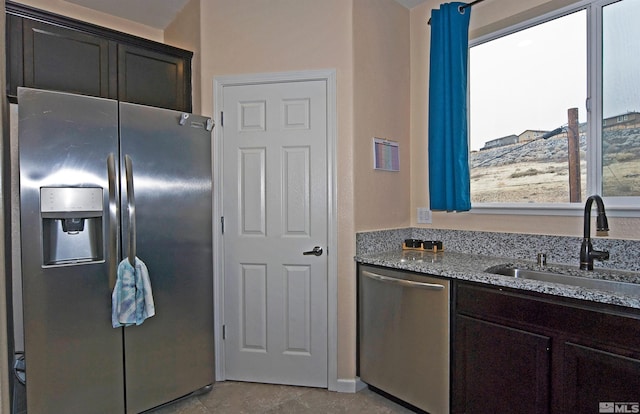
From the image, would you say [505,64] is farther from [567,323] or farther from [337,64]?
[567,323]

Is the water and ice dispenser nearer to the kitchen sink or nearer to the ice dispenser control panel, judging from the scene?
the ice dispenser control panel

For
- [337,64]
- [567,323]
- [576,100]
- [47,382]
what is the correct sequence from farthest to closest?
[337,64], [576,100], [47,382], [567,323]

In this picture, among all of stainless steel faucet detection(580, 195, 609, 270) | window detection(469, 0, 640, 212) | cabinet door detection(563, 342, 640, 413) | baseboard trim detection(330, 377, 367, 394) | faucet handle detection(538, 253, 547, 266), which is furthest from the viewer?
baseboard trim detection(330, 377, 367, 394)

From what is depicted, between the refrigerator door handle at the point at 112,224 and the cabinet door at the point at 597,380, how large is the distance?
2.21m

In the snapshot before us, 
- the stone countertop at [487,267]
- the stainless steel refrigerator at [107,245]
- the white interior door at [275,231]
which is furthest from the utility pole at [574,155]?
the stainless steel refrigerator at [107,245]

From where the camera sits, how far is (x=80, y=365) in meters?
1.98

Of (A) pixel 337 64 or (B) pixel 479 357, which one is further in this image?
(A) pixel 337 64

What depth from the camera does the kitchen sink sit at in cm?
185

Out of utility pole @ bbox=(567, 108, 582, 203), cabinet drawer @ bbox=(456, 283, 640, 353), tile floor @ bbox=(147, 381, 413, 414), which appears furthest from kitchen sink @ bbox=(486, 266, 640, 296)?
tile floor @ bbox=(147, 381, 413, 414)

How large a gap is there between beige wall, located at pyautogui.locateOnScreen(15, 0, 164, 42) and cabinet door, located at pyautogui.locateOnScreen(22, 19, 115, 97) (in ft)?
1.45

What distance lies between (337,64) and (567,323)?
1.97 metres

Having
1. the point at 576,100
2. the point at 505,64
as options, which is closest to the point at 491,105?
the point at 505,64

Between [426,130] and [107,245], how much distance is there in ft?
7.44

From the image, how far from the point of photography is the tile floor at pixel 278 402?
2.33 metres
